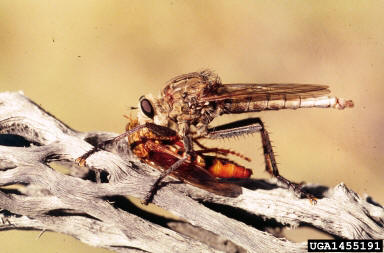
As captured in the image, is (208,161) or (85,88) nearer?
(208,161)

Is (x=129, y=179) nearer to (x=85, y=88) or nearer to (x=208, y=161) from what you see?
(x=208, y=161)

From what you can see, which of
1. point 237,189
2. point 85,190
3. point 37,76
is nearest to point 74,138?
point 85,190

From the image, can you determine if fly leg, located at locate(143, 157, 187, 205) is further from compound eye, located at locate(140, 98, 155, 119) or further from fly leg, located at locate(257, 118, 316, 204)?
fly leg, located at locate(257, 118, 316, 204)

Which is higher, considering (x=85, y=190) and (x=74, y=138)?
(x=74, y=138)

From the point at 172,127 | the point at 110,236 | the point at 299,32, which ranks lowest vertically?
the point at 110,236

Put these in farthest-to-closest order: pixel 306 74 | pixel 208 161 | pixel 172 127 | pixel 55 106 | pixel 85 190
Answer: pixel 306 74 < pixel 55 106 < pixel 172 127 < pixel 208 161 < pixel 85 190

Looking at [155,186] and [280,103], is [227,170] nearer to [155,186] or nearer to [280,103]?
[155,186]
